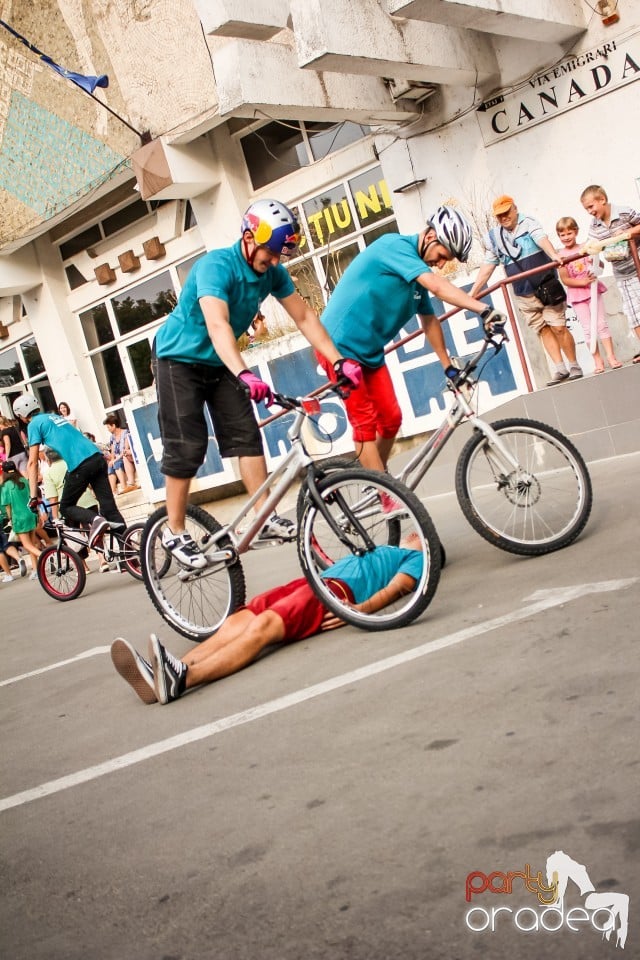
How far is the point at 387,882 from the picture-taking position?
2514 mm

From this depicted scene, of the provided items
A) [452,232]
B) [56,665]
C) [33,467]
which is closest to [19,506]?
[33,467]

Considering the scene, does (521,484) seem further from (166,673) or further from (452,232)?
(166,673)

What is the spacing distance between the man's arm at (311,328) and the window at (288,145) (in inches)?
443

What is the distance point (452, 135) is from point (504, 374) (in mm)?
4859

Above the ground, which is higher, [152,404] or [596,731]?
[152,404]

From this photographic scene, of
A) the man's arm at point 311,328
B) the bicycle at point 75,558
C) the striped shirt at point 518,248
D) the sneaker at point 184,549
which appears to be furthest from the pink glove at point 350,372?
the bicycle at point 75,558

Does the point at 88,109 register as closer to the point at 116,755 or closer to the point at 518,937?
the point at 116,755

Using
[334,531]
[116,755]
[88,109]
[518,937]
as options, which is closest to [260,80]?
[88,109]

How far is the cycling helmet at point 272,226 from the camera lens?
5.57m

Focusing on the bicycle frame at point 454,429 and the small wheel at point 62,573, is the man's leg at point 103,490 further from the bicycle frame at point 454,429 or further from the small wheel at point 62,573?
the bicycle frame at point 454,429

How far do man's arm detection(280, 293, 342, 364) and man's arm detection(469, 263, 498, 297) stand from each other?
15.6 ft

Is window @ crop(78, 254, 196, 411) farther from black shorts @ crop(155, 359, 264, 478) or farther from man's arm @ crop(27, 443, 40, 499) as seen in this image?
black shorts @ crop(155, 359, 264, 478)

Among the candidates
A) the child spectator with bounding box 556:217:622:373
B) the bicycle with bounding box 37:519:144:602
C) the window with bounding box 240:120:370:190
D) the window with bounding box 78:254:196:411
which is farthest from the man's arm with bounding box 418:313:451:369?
the window with bounding box 78:254:196:411

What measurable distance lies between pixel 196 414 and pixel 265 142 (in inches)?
513
